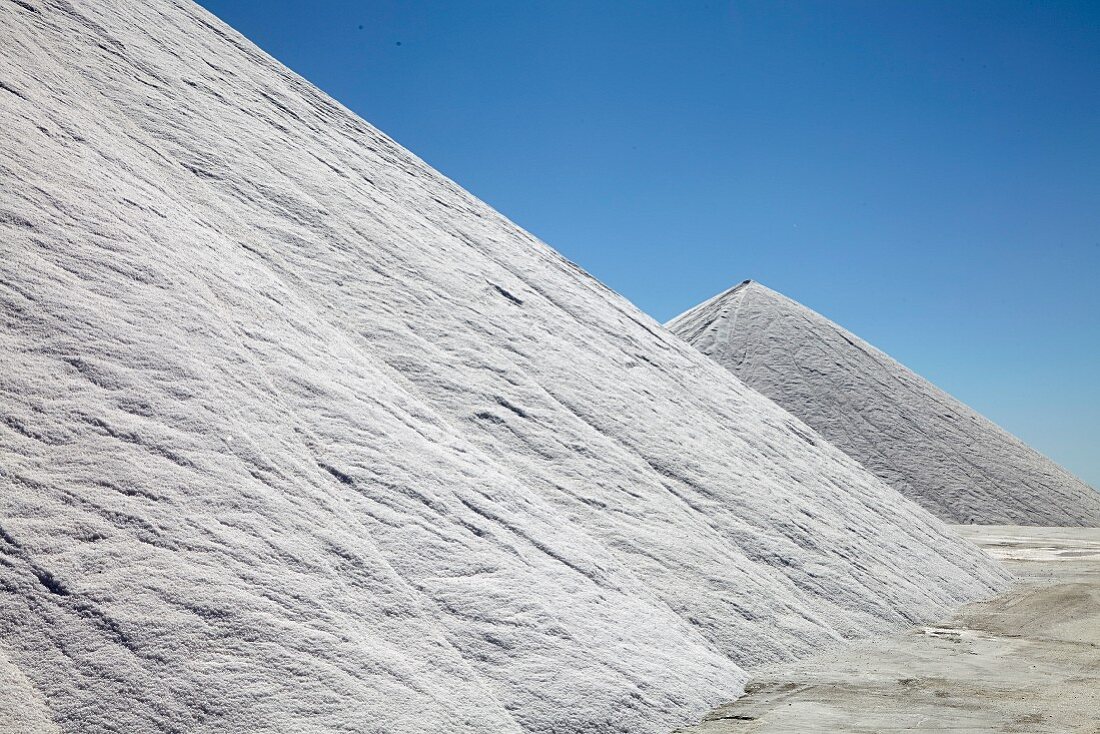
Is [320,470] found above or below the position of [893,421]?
below

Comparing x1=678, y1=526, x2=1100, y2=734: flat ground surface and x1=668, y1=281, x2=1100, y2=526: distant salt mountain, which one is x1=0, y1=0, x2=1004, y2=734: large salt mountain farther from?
x1=668, y1=281, x2=1100, y2=526: distant salt mountain

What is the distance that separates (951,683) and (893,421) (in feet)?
48.2

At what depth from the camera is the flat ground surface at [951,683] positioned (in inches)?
152

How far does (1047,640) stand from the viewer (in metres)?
5.91

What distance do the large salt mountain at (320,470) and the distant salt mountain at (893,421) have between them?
9520 millimetres

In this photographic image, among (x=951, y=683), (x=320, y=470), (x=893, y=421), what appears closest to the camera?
(x=320, y=470)

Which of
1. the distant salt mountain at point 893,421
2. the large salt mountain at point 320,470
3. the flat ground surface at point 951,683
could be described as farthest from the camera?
the distant salt mountain at point 893,421

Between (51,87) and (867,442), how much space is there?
52.8 feet

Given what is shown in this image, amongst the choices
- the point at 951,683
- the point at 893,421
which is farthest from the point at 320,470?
the point at 893,421

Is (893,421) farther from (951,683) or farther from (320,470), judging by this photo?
(320,470)

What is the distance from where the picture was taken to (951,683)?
4578mm

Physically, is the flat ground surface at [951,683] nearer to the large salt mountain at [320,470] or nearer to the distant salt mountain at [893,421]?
the large salt mountain at [320,470]

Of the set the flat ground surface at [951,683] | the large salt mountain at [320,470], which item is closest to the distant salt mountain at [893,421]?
the large salt mountain at [320,470]

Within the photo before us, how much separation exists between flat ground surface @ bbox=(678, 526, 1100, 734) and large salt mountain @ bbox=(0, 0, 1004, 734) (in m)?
0.23
